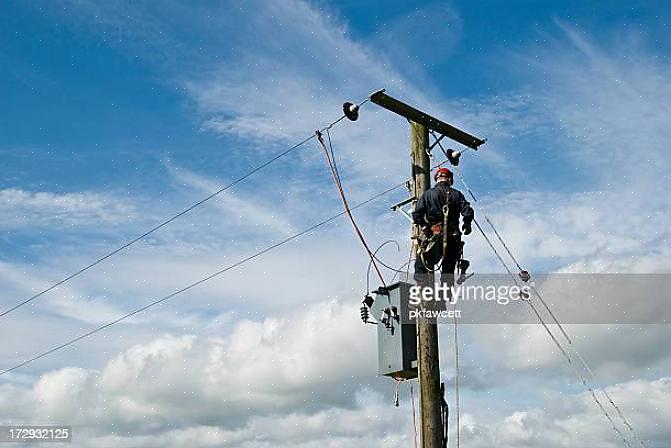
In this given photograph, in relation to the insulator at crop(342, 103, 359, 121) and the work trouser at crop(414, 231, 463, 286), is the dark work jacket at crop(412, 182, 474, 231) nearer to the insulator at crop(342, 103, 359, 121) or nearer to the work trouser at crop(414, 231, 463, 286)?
the work trouser at crop(414, 231, 463, 286)

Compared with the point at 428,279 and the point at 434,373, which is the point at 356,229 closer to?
→ the point at 428,279

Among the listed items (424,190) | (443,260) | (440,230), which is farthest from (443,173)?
(443,260)

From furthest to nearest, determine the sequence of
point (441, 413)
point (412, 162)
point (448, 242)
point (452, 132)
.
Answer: point (452, 132) < point (412, 162) < point (448, 242) < point (441, 413)

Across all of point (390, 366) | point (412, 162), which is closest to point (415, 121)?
point (412, 162)

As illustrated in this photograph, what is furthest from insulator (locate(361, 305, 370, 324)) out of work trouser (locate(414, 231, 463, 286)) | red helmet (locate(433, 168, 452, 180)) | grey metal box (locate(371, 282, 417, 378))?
red helmet (locate(433, 168, 452, 180))

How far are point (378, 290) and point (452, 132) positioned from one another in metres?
2.44

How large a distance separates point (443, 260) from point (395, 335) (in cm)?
102

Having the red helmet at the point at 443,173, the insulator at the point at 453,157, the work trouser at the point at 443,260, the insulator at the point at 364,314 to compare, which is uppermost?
the insulator at the point at 453,157

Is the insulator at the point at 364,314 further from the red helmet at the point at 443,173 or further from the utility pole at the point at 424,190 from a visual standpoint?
the red helmet at the point at 443,173

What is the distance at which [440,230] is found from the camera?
9.06m

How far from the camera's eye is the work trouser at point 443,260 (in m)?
9.04

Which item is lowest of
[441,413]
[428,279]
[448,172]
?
[441,413]

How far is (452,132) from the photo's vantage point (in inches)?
408

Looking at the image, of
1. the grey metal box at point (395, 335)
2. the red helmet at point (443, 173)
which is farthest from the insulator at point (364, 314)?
the red helmet at point (443, 173)
